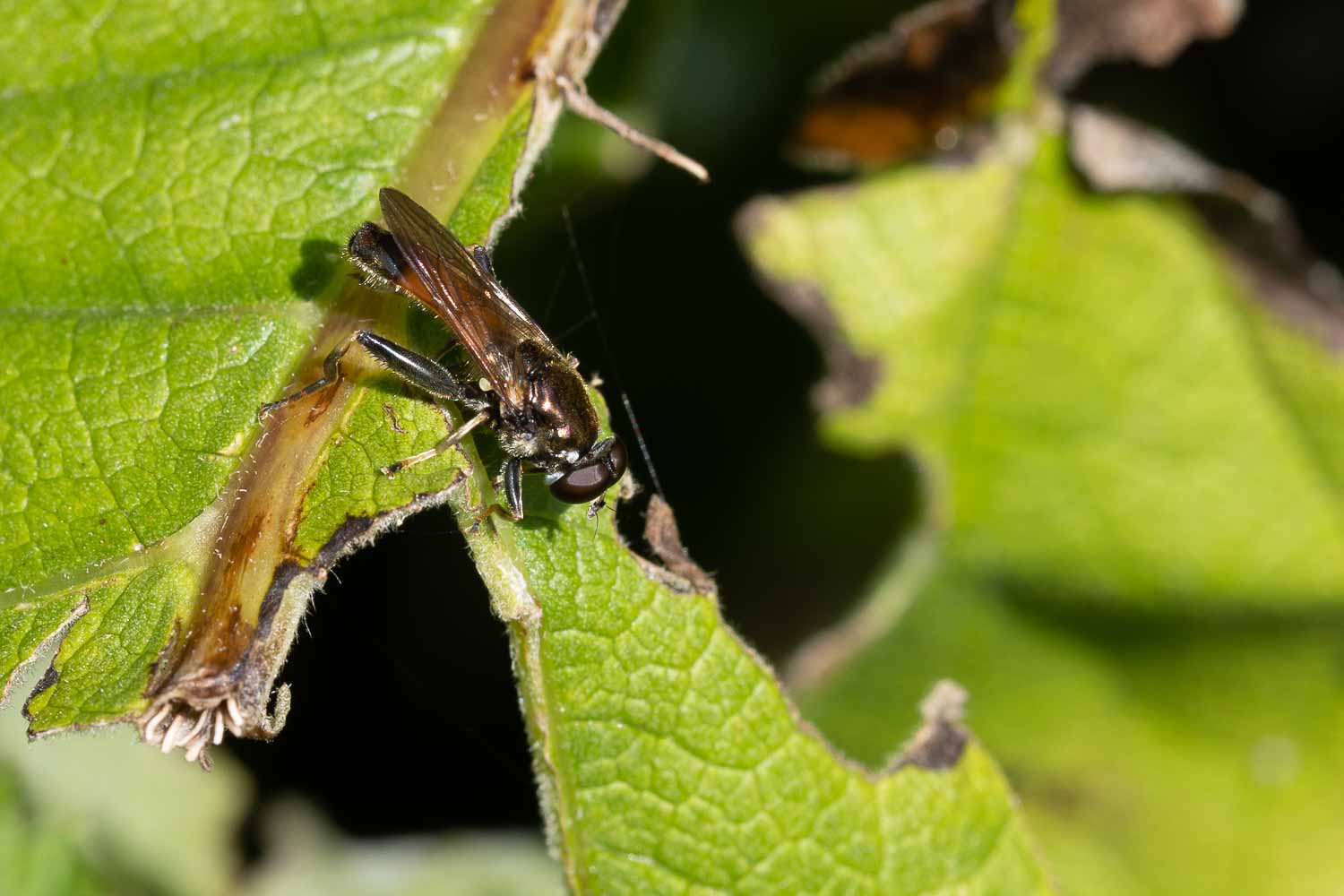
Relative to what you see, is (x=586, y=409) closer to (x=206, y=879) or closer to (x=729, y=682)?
(x=729, y=682)

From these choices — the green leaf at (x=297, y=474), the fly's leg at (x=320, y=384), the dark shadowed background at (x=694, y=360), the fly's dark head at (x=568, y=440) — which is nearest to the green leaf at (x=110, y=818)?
the dark shadowed background at (x=694, y=360)

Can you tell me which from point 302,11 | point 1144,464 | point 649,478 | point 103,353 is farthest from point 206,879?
point 1144,464

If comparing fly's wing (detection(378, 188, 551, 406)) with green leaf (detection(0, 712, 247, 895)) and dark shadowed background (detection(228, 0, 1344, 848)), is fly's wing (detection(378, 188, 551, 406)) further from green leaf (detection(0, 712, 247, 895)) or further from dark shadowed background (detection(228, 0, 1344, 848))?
green leaf (detection(0, 712, 247, 895))

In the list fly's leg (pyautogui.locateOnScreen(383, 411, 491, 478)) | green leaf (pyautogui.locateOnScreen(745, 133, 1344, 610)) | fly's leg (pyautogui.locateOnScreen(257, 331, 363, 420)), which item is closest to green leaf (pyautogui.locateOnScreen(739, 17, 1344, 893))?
green leaf (pyautogui.locateOnScreen(745, 133, 1344, 610))

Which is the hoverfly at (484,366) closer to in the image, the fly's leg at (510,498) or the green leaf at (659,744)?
the fly's leg at (510,498)

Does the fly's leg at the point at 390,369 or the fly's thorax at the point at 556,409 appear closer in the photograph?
the fly's leg at the point at 390,369

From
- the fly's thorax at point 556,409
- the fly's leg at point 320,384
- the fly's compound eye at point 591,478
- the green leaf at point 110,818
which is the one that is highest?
the fly's leg at point 320,384

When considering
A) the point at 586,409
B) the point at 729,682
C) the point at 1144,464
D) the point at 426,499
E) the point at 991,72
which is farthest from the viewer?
the point at 1144,464

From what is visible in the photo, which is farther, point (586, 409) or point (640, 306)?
point (640, 306)
